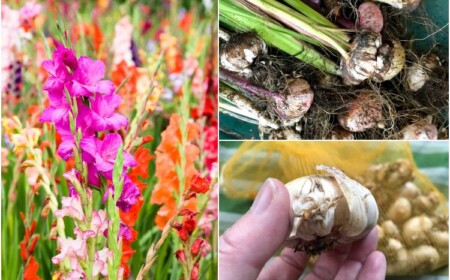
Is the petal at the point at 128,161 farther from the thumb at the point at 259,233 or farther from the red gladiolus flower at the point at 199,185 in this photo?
the thumb at the point at 259,233

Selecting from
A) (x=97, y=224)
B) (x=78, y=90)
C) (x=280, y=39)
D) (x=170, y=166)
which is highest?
(x=280, y=39)

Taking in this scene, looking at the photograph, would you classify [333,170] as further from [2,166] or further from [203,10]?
[2,166]

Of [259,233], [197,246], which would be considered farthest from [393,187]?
[197,246]

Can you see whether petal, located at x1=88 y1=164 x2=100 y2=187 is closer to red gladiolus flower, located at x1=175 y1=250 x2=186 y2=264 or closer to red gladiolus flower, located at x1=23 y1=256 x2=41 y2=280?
red gladiolus flower, located at x1=175 y1=250 x2=186 y2=264

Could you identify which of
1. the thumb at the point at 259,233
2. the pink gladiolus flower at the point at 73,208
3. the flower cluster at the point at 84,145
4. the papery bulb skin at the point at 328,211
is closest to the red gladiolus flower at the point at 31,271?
the flower cluster at the point at 84,145

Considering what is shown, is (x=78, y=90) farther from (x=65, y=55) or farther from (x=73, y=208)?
(x=73, y=208)

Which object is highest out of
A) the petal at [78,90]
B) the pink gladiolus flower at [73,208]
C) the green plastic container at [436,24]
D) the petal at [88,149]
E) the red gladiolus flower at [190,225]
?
the green plastic container at [436,24]

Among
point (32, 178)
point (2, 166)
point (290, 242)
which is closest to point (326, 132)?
point (290, 242)

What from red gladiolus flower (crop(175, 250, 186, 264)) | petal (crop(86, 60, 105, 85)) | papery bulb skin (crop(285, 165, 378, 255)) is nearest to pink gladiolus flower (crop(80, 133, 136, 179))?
petal (crop(86, 60, 105, 85))
